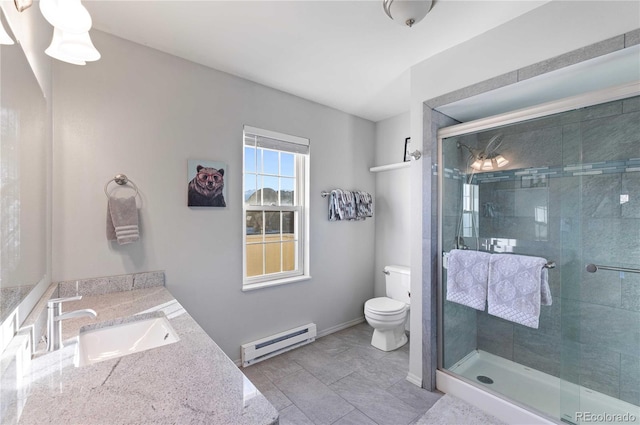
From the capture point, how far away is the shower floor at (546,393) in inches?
67.1

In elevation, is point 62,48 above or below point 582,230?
above

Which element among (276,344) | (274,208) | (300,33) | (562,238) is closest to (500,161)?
(562,238)

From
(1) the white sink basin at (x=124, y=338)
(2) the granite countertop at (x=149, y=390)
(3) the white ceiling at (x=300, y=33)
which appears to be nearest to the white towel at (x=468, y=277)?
(3) the white ceiling at (x=300, y=33)

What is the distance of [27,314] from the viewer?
1.16 m

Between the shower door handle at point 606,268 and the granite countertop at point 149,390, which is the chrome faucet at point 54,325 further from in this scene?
the shower door handle at point 606,268

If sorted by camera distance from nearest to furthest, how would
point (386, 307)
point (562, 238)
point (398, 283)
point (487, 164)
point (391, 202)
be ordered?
point (562, 238) < point (487, 164) < point (386, 307) < point (398, 283) < point (391, 202)

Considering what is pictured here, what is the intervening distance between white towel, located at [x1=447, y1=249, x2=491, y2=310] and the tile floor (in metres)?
0.75

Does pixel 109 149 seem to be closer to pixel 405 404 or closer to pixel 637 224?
pixel 405 404

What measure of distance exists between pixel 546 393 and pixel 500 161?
169 cm

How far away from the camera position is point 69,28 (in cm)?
104

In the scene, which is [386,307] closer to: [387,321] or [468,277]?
[387,321]

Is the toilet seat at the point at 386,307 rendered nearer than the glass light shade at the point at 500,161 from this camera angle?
No

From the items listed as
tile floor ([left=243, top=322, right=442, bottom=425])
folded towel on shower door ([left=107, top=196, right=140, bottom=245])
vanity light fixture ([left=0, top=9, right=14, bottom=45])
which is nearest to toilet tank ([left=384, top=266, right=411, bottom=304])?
tile floor ([left=243, top=322, right=442, bottom=425])

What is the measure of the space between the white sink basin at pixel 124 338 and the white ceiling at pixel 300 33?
1789mm
